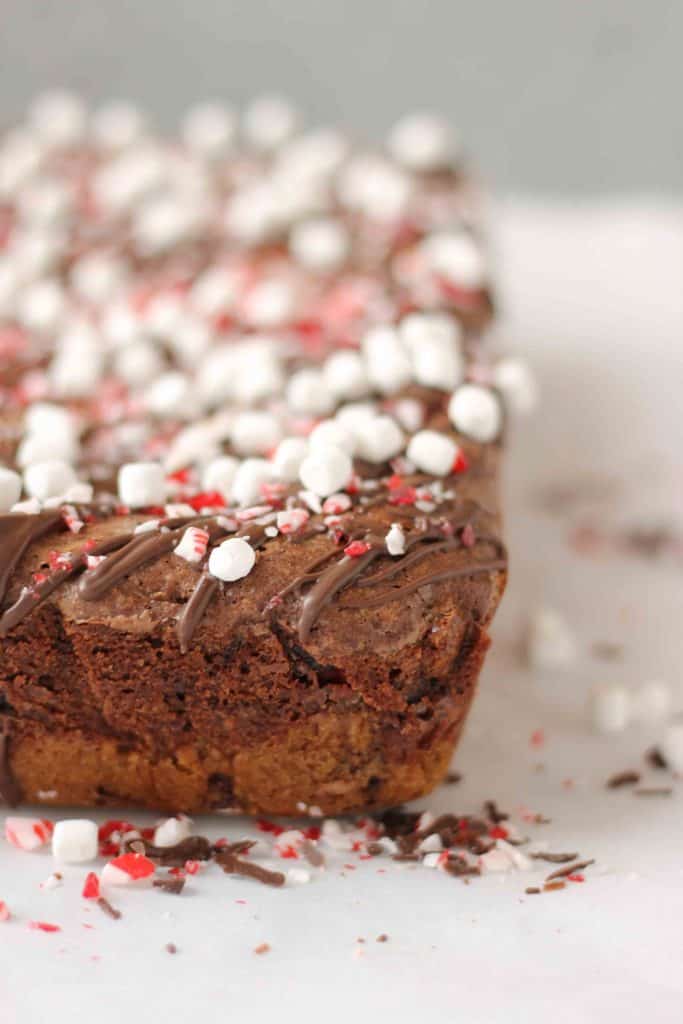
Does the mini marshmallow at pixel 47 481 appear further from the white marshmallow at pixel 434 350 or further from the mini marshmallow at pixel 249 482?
the white marshmallow at pixel 434 350

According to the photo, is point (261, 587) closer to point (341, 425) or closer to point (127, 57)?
point (341, 425)

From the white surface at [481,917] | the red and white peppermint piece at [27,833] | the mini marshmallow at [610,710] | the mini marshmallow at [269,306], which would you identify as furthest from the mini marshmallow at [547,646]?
the red and white peppermint piece at [27,833]

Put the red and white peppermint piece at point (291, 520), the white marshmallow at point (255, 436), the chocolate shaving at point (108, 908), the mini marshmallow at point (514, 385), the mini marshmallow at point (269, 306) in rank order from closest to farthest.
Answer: the chocolate shaving at point (108, 908) → the red and white peppermint piece at point (291, 520) → the white marshmallow at point (255, 436) → the mini marshmallow at point (514, 385) → the mini marshmallow at point (269, 306)

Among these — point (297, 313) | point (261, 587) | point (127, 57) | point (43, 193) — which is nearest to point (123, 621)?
point (261, 587)

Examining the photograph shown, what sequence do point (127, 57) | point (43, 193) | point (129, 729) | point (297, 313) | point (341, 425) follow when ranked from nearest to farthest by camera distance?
point (129, 729) < point (341, 425) < point (297, 313) < point (43, 193) < point (127, 57)

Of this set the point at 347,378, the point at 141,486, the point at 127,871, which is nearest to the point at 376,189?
the point at 347,378

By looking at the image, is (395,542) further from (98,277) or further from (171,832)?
(98,277)
